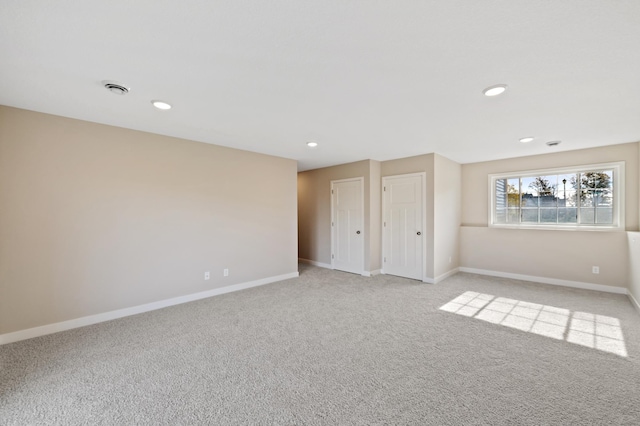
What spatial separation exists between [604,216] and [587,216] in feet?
0.65

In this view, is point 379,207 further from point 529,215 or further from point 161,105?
point 161,105

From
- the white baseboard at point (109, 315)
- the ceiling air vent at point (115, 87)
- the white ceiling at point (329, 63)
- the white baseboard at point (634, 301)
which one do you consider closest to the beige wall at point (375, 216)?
the white ceiling at point (329, 63)

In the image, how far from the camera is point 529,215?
5.19m

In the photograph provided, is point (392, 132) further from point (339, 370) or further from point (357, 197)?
point (339, 370)

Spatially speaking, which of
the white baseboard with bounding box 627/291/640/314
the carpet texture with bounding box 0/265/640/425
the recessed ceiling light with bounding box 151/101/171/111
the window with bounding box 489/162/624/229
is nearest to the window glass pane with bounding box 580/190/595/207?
the window with bounding box 489/162/624/229

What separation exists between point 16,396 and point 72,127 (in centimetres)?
263

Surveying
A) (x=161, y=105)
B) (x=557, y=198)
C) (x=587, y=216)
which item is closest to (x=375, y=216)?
(x=557, y=198)

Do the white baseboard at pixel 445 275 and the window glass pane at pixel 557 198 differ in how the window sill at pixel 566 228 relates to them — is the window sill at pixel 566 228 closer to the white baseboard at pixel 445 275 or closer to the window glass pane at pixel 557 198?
the window glass pane at pixel 557 198

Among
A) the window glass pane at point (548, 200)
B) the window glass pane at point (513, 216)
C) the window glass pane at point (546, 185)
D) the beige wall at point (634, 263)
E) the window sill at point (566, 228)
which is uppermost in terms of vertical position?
the window glass pane at point (546, 185)

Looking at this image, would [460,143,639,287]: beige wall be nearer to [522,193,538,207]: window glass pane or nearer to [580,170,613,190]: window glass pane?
[580,170,613,190]: window glass pane

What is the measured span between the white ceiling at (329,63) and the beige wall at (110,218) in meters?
0.36

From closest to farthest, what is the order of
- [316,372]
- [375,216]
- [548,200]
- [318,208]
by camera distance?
1. [316,372]
2. [548,200]
3. [375,216]
4. [318,208]

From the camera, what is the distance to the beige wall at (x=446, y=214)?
486 cm

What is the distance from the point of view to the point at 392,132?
11.6 feet
